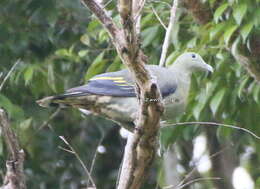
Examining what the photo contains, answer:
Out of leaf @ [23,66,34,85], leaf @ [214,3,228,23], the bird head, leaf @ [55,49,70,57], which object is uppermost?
leaf @ [214,3,228,23]

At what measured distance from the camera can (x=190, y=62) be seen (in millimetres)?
5809

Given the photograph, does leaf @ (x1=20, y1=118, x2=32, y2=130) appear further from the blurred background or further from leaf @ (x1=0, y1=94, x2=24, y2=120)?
leaf @ (x1=0, y1=94, x2=24, y2=120)

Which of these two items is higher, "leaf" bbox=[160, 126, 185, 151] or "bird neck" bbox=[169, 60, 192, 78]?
"bird neck" bbox=[169, 60, 192, 78]

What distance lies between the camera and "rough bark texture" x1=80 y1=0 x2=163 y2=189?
12.2ft

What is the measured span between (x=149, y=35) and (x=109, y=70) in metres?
0.50

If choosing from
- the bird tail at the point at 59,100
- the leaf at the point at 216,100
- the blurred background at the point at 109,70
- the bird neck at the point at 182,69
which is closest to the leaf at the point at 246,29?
the blurred background at the point at 109,70

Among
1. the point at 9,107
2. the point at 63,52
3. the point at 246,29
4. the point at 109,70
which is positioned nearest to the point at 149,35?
the point at 109,70

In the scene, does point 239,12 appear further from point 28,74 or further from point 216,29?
point 28,74

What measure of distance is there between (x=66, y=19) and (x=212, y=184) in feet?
7.71

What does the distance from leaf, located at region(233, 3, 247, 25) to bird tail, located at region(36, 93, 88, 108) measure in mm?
1363

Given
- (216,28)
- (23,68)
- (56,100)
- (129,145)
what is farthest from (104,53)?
(129,145)

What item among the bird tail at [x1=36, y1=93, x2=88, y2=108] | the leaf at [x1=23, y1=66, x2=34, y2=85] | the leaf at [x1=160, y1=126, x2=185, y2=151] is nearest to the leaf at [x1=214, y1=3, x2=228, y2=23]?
the leaf at [x1=160, y1=126, x2=185, y2=151]

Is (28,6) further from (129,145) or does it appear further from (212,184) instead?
(129,145)

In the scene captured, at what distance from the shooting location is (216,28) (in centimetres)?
603
